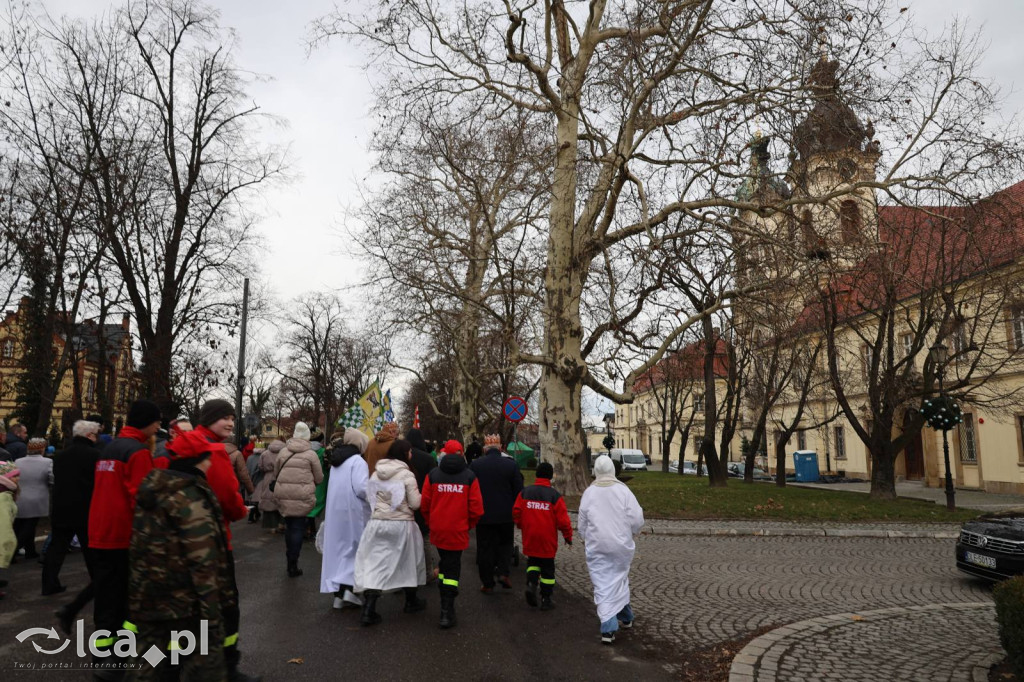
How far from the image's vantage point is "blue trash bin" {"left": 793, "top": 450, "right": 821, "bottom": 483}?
153ft

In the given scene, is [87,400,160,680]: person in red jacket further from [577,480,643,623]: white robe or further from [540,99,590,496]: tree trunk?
[540,99,590,496]: tree trunk

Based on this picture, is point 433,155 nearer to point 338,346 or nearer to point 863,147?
point 863,147

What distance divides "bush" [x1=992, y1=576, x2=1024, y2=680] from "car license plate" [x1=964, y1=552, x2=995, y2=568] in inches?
194

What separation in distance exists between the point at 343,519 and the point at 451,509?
4.72 ft

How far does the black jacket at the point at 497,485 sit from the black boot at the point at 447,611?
154 cm

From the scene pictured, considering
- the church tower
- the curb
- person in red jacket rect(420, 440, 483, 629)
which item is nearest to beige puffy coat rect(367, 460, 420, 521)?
person in red jacket rect(420, 440, 483, 629)

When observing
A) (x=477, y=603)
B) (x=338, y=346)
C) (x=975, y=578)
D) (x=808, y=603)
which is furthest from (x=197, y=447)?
(x=338, y=346)

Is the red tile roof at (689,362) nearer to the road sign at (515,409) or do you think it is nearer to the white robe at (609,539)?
the road sign at (515,409)

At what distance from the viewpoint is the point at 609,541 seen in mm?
6723

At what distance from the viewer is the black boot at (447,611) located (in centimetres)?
688

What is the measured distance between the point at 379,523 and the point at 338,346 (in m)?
41.7

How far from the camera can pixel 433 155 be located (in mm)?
18578

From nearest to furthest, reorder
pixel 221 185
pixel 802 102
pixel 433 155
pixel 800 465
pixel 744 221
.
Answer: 1. pixel 802 102
2. pixel 744 221
3. pixel 433 155
4. pixel 221 185
5. pixel 800 465

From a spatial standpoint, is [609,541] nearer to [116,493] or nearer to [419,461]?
[419,461]
